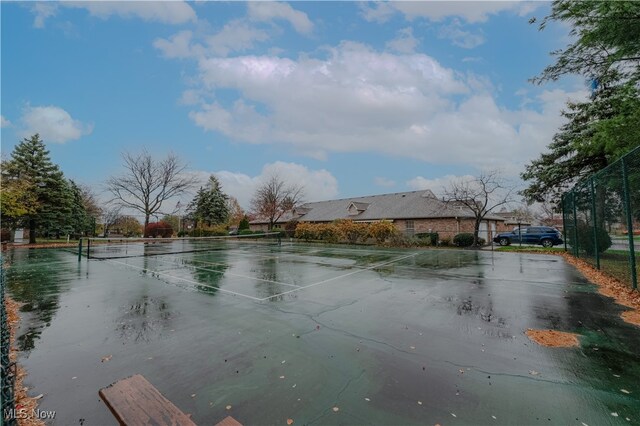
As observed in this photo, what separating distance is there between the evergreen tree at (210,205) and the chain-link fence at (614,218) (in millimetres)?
41408

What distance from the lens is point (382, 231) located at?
24.6 m

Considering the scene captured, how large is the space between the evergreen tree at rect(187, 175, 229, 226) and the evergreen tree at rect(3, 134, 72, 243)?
17025mm

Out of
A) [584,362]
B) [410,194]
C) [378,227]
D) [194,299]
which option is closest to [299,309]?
[194,299]

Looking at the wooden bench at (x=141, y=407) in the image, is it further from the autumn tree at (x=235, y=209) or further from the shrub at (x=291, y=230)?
the autumn tree at (x=235, y=209)

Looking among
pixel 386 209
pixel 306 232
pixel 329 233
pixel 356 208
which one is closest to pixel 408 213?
pixel 386 209

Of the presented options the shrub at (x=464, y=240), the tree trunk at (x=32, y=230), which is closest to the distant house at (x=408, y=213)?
the shrub at (x=464, y=240)

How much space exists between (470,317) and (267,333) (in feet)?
11.7

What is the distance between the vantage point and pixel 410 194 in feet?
117

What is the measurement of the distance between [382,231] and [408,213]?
28.1 ft

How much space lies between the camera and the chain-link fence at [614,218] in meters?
6.60

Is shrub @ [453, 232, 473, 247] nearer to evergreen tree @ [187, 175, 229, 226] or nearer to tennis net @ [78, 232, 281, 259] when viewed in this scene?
tennis net @ [78, 232, 281, 259]

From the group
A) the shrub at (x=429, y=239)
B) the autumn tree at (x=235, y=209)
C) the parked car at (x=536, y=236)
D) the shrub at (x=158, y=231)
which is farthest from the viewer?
the autumn tree at (x=235, y=209)

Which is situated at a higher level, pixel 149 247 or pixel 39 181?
pixel 39 181

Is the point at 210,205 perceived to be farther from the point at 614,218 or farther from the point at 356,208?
the point at 614,218
